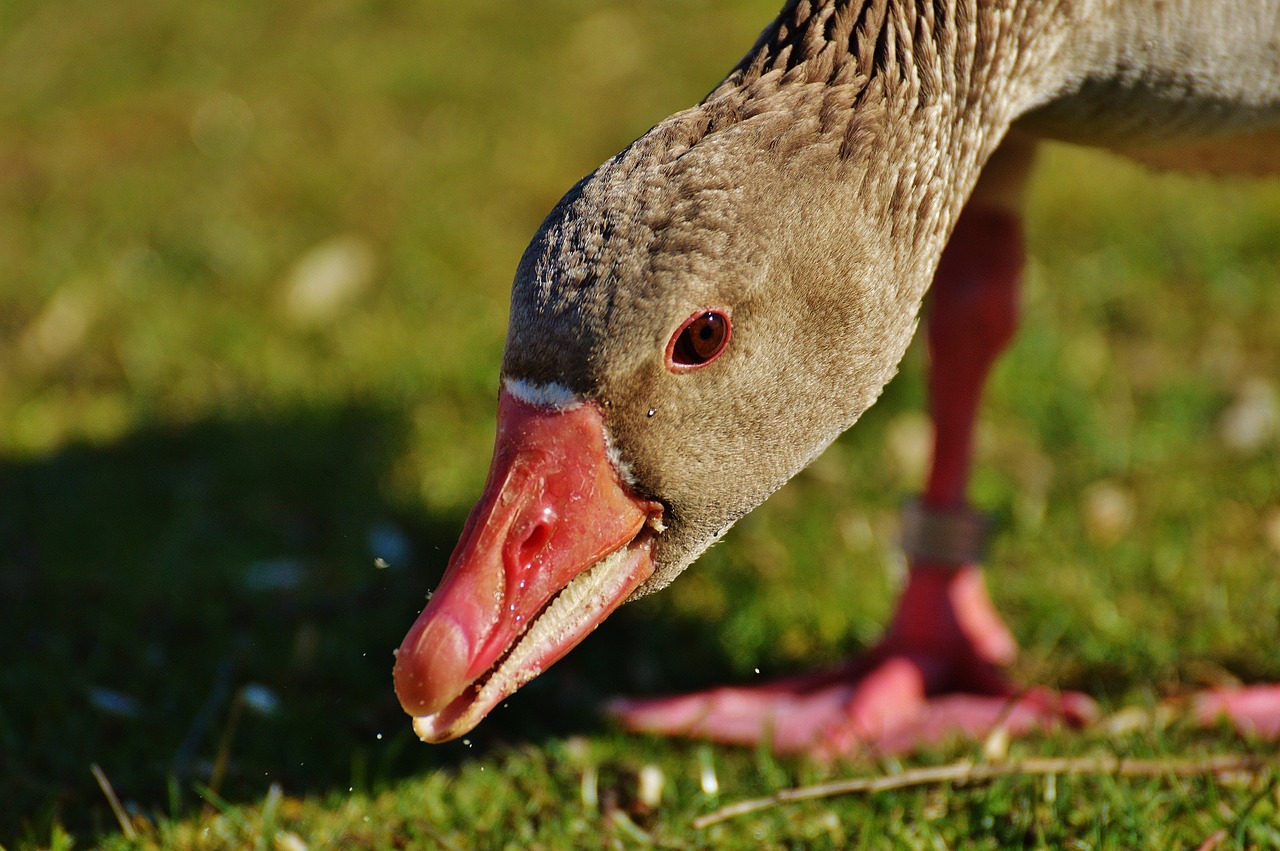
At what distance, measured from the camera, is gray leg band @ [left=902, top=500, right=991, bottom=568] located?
4.57m

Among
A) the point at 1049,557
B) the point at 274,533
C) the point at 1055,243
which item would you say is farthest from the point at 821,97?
the point at 1055,243

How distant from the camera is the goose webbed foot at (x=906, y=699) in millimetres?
4180

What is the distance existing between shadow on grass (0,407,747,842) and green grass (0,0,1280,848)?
0.02 m

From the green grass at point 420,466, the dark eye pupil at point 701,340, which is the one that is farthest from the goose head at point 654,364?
the green grass at point 420,466

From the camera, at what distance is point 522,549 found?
286cm

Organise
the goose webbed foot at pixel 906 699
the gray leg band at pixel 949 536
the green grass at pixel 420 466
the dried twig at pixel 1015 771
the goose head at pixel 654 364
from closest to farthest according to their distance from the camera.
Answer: the goose head at pixel 654 364 < the dried twig at pixel 1015 771 < the green grass at pixel 420 466 < the goose webbed foot at pixel 906 699 < the gray leg band at pixel 949 536

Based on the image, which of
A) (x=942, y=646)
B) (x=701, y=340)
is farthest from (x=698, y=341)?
(x=942, y=646)

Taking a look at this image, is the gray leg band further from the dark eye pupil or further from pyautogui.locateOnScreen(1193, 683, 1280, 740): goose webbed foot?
the dark eye pupil

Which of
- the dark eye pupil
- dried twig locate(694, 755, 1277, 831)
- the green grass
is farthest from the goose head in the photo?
the green grass

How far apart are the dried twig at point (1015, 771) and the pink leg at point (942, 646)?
54 cm

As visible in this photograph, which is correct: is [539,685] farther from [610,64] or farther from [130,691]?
[610,64]

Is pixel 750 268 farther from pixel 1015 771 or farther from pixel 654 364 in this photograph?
pixel 1015 771

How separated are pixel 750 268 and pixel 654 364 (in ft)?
0.98

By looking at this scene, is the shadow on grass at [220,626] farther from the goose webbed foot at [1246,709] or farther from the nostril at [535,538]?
the goose webbed foot at [1246,709]
